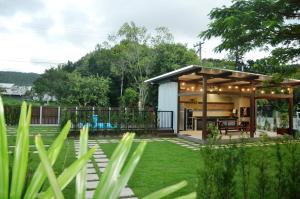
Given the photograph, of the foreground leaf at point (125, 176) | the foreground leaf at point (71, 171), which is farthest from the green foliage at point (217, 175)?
the foreground leaf at point (71, 171)

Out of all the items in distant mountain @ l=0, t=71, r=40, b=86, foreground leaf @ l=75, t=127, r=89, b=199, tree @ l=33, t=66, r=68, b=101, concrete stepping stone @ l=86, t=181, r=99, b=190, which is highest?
distant mountain @ l=0, t=71, r=40, b=86

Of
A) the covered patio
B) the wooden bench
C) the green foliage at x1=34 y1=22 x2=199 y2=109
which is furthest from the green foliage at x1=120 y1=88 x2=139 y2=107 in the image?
the wooden bench

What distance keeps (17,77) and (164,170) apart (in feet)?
209

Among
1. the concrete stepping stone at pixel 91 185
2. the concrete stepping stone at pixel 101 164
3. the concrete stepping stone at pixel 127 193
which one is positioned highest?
the concrete stepping stone at pixel 101 164

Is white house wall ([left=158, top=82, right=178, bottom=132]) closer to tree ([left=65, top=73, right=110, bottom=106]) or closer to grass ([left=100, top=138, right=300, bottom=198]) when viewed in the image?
grass ([left=100, top=138, right=300, bottom=198])

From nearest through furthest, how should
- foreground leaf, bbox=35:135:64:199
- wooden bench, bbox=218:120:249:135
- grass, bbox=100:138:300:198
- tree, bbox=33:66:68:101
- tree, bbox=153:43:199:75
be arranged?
foreground leaf, bbox=35:135:64:199 < grass, bbox=100:138:300:198 < wooden bench, bbox=218:120:249:135 < tree, bbox=153:43:199:75 < tree, bbox=33:66:68:101

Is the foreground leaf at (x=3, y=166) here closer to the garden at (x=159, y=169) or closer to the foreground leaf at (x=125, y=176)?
the garden at (x=159, y=169)

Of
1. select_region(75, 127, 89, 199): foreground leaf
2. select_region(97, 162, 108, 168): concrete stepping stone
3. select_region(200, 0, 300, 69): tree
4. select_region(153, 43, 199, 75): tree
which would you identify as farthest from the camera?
select_region(153, 43, 199, 75): tree

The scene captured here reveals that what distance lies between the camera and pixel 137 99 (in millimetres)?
24688

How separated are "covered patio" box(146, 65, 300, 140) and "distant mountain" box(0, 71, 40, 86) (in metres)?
51.3

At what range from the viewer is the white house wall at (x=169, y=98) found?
574 inches

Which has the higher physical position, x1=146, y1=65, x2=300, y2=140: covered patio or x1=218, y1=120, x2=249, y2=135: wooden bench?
x1=146, y1=65, x2=300, y2=140: covered patio

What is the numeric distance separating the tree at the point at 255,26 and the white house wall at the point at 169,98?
9616 mm

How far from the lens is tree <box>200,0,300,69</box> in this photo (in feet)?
14.1
